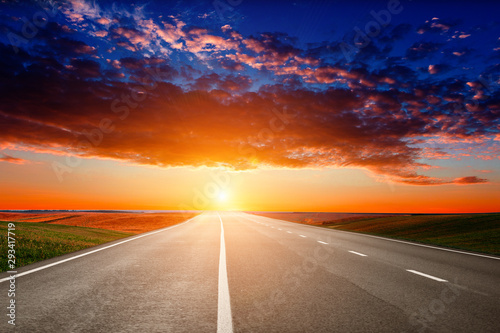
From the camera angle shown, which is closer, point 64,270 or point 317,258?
point 64,270

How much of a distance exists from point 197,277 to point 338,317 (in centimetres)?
381

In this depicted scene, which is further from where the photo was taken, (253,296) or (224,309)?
(253,296)

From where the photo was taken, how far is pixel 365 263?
1002 cm

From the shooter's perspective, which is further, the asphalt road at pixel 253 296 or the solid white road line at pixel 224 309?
the asphalt road at pixel 253 296

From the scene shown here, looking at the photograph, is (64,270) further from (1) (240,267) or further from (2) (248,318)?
(2) (248,318)

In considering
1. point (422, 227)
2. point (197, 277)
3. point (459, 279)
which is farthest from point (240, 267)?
point (422, 227)

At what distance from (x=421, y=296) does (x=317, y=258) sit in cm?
488

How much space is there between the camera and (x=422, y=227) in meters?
34.1

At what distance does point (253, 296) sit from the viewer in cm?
602

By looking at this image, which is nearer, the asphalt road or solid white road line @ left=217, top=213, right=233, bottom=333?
solid white road line @ left=217, top=213, right=233, bottom=333

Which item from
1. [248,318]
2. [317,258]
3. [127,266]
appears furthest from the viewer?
[317,258]

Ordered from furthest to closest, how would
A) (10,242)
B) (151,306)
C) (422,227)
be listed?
1. (422,227)
2. (10,242)
3. (151,306)

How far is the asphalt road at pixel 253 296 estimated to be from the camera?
4.52m

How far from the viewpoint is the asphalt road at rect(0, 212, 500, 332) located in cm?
452
